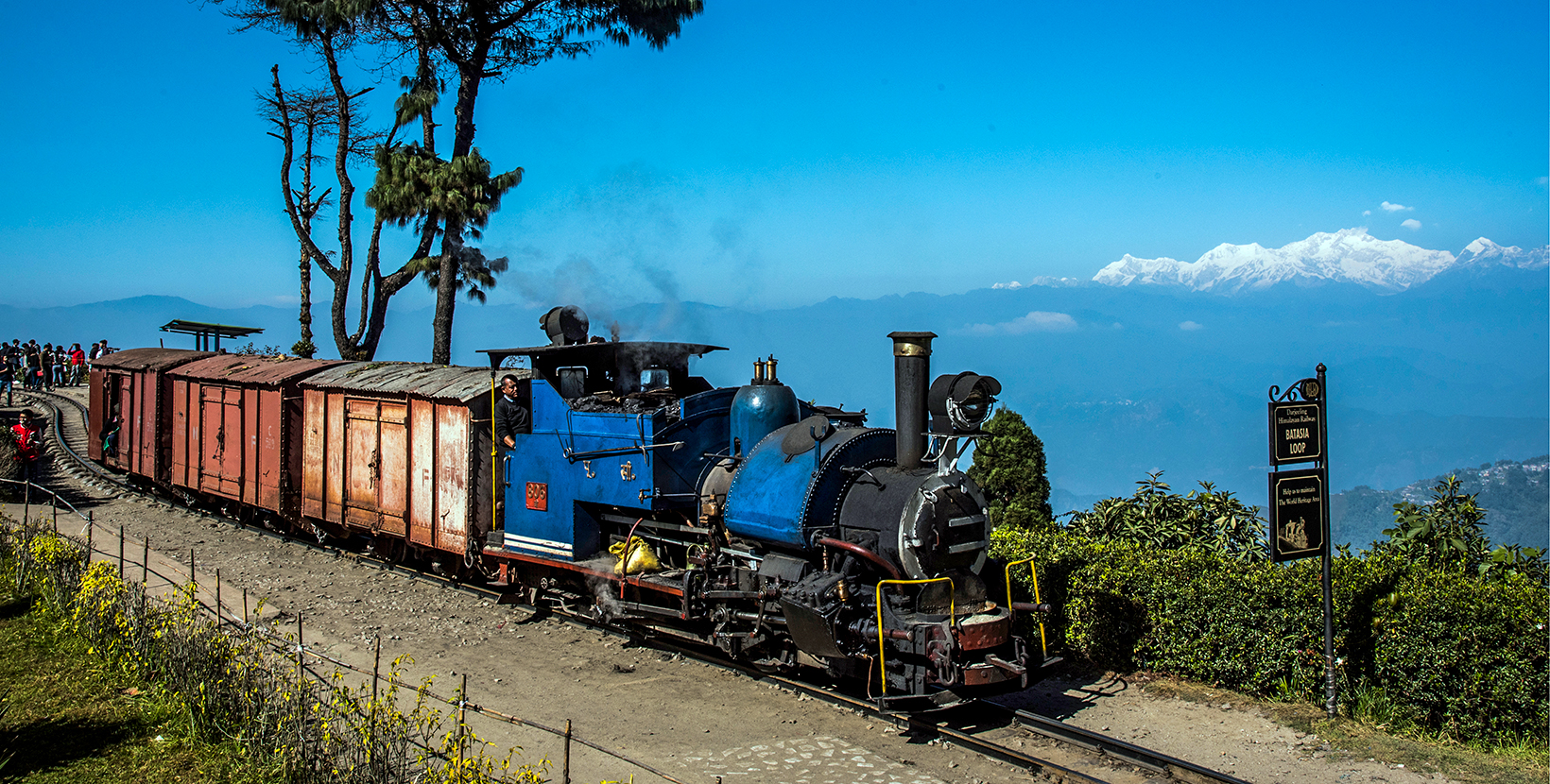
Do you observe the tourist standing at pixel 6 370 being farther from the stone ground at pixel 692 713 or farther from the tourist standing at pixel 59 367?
the stone ground at pixel 692 713

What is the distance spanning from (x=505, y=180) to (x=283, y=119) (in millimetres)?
11759

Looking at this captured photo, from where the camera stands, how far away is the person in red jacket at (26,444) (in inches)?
750

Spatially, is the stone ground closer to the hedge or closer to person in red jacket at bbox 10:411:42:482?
the hedge

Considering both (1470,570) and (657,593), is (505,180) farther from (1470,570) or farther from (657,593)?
(1470,570)

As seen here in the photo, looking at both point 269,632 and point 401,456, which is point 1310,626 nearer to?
point 269,632

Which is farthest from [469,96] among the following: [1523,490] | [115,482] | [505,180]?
[1523,490]

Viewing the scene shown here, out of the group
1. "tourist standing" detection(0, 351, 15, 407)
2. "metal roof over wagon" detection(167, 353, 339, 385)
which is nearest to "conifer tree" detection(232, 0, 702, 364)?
"metal roof over wagon" detection(167, 353, 339, 385)

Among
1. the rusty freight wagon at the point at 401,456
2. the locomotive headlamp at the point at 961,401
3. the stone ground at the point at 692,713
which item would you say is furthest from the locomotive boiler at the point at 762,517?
the rusty freight wagon at the point at 401,456

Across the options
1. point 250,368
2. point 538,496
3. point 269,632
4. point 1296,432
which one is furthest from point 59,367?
point 1296,432

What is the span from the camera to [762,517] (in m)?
8.42

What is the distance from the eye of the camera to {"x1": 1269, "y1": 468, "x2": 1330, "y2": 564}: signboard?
26.1 ft

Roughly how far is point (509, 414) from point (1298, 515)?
8.12 meters

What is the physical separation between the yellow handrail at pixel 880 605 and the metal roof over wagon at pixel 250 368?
11.8 m

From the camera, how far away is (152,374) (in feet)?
62.4
